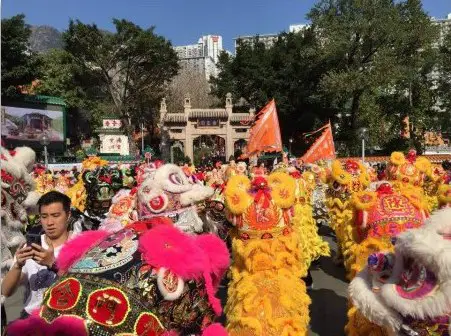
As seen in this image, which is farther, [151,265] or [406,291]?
[406,291]

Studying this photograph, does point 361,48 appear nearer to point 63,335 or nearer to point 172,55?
point 172,55

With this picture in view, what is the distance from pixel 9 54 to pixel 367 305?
26171 millimetres

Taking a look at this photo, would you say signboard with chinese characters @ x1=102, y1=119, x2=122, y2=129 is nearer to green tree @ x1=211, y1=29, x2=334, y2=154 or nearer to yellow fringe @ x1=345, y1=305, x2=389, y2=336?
green tree @ x1=211, y1=29, x2=334, y2=154

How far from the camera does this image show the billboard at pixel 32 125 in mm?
28308

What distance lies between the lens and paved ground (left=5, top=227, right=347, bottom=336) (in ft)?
16.7

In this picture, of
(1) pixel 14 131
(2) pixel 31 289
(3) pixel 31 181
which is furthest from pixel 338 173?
(1) pixel 14 131

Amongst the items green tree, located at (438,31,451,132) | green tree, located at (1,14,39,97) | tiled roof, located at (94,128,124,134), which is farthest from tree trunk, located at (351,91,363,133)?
green tree, located at (1,14,39,97)

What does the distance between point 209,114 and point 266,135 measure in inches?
979

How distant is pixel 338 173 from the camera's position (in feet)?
23.9

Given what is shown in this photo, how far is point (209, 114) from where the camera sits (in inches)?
1367

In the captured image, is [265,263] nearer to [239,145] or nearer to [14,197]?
[14,197]

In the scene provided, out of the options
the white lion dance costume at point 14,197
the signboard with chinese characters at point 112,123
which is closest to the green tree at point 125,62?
the signboard with chinese characters at point 112,123

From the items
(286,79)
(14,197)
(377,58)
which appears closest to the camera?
(14,197)

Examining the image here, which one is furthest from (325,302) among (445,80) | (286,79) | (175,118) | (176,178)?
(175,118)
